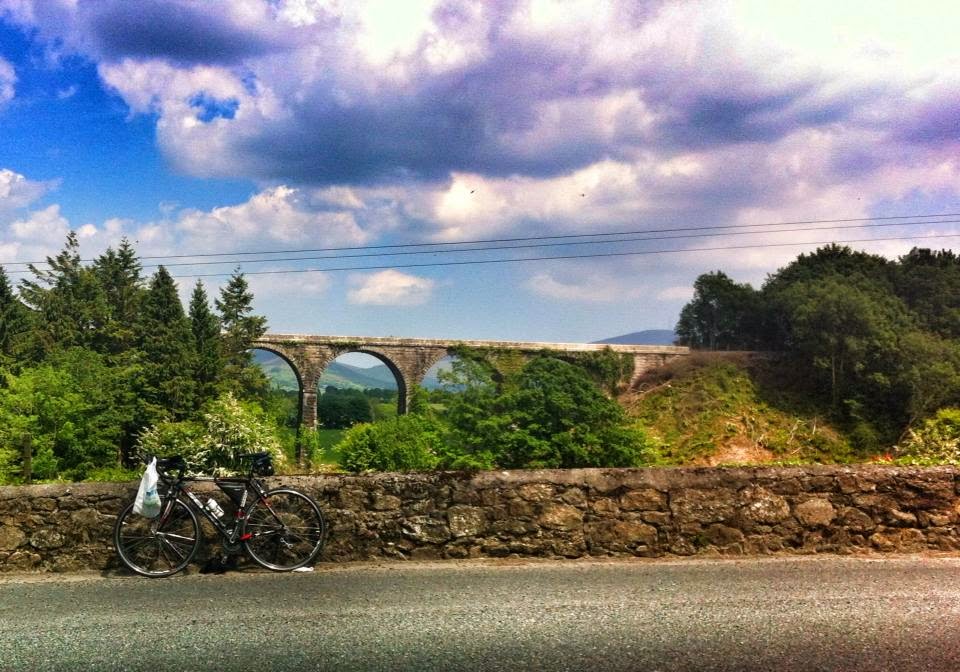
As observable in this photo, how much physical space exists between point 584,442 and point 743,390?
92.5 feet

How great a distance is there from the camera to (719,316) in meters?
68.9

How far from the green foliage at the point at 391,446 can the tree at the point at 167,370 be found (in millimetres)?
14772

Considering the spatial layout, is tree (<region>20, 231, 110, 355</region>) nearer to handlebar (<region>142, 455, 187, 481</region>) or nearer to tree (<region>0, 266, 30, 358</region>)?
tree (<region>0, 266, 30, 358</region>)

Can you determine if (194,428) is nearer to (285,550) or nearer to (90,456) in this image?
(90,456)

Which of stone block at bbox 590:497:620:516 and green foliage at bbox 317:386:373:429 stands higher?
stone block at bbox 590:497:620:516

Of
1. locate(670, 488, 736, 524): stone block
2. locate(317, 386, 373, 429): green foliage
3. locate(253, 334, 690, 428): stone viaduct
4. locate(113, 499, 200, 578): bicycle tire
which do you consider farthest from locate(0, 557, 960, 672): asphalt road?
locate(317, 386, 373, 429): green foliage

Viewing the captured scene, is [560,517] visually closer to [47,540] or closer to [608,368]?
[47,540]

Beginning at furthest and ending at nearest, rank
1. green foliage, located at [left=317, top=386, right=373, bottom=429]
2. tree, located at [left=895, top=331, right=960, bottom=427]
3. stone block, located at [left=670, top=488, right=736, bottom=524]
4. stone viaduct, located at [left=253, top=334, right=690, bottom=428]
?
1. green foliage, located at [left=317, top=386, right=373, bottom=429]
2. stone viaduct, located at [left=253, top=334, right=690, bottom=428]
3. tree, located at [left=895, top=331, right=960, bottom=427]
4. stone block, located at [left=670, top=488, right=736, bottom=524]

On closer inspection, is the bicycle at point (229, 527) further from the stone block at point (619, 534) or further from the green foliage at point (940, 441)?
the green foliage at point (940, 441)

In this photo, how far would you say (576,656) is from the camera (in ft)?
13.0

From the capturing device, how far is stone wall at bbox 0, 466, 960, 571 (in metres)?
5.90

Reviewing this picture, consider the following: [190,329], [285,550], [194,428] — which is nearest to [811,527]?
[285,550]

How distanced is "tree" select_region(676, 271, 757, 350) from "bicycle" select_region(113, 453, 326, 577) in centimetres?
6415

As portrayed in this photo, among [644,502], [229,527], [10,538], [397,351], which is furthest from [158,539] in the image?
[397,351]
